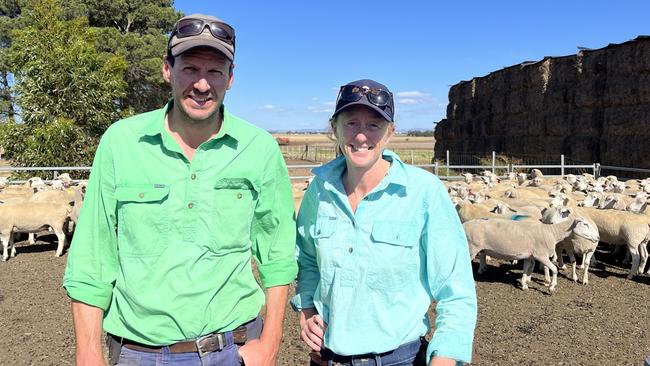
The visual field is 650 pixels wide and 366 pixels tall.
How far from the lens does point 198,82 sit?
2.12 meters

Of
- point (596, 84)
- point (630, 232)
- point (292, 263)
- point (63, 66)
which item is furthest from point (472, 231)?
point (63, 66)

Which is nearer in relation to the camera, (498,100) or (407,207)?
(407,207)

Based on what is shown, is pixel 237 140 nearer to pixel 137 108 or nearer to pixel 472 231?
pixel 472 231

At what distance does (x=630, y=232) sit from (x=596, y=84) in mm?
12803

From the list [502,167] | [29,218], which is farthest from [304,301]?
[502,167]

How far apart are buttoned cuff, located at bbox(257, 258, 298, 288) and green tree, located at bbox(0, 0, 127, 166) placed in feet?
60.0

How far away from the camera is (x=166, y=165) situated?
214 centimetres

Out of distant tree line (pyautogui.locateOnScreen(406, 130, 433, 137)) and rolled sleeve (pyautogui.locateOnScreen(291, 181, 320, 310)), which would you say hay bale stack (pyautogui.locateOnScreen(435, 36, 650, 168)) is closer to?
rolled sleeve (pyautogui.locateOnScreen(291, 181, 320, 310))

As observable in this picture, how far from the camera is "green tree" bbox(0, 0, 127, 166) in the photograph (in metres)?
18.3

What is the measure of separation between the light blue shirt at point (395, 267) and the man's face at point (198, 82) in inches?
28.1

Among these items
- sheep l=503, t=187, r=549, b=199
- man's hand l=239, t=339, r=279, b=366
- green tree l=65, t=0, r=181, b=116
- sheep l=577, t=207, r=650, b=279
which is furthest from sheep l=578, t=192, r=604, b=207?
green tree l=65, t=0, r=181, b=116

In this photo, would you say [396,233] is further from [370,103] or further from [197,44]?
[197,44]

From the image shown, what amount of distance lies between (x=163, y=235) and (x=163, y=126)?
→ 46cm

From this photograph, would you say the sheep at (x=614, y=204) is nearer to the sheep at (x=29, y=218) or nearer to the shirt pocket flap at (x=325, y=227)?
the shirt pocket flap at (x=325, y=227)
